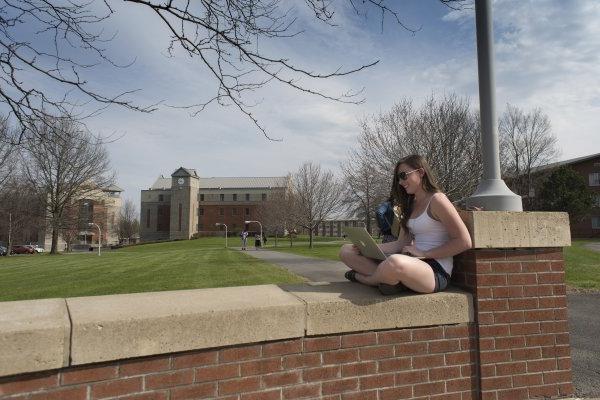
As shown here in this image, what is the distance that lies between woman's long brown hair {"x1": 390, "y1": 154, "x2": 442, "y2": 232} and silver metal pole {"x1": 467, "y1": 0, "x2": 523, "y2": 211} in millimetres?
403

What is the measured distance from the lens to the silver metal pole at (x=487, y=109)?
11.6 ft

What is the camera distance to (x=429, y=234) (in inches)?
127

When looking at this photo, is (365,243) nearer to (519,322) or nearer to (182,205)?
(519,322)

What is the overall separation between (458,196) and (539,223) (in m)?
16.6

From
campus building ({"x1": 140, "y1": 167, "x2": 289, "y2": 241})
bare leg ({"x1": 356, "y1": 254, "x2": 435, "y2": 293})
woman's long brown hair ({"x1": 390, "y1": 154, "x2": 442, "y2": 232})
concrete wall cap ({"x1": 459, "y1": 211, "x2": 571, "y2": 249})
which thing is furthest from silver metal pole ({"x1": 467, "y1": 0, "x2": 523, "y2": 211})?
campus building ({"x1": 140, "y1": 167, "x2": 289, "y2": 241})

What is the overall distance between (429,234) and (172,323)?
73.0 inches

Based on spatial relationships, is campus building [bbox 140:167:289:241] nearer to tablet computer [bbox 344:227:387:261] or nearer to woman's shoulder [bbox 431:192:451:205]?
tablet computer [bbox 344:227:387:261]

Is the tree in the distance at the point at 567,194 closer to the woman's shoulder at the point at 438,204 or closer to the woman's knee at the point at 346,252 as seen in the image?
the woman's knee at the point at 346,252

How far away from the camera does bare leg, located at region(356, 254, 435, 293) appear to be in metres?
2.96

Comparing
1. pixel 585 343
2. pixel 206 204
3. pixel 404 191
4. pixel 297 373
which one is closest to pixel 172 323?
pixel 297 373

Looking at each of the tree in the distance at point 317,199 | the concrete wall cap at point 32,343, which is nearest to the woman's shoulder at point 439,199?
the concrete wall cap at point 32,343

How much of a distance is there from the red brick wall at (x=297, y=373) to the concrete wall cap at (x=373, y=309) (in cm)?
7

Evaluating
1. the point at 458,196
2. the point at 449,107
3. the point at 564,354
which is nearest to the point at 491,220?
the point at 564,354

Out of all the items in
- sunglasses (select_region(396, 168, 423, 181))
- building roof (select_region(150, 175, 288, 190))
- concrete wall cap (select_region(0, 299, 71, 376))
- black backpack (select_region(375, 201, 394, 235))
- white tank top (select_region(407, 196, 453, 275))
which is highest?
building roof (select_region(150, 175, 288, 190))
